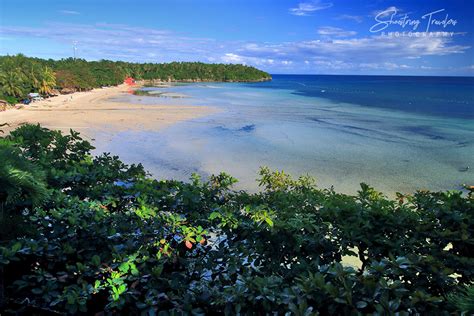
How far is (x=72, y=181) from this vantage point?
→ 4176 millimetres

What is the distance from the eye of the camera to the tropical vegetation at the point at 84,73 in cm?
4506

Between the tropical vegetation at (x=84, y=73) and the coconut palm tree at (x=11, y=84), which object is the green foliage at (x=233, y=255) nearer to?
the tropical vegetation at (x=84, y=73)

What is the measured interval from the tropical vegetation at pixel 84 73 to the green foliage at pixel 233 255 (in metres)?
34.2

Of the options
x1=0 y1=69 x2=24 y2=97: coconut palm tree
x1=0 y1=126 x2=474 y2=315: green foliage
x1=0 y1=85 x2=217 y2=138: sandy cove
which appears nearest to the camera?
x1=0 y1=126 x2=474 y2=315: green foliage

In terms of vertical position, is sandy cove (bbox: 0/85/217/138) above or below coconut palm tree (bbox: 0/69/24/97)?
below

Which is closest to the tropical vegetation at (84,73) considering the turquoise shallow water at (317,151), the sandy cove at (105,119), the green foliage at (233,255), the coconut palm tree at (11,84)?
the coconut palm tree at (11,84)

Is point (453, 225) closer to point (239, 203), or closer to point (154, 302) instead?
point (239, 203)

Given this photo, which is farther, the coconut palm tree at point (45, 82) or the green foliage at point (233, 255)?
the coconut palm tree at point (45, 82)

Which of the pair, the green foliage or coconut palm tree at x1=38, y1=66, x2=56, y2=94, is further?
coconut palm tree at x1=38, y1=66, x2=56, y2=94

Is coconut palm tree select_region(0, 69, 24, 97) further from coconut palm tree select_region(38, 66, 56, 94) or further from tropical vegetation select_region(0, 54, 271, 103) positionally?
coconut palm tree select_region(38, 66, 56, 94)

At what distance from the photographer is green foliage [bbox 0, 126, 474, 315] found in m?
2.38

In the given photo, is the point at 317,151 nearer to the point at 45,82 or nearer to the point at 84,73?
the point at 45,82

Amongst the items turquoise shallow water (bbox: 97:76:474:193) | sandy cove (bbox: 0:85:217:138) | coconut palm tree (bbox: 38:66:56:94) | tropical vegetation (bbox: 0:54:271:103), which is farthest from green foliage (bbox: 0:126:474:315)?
coconut palm tree (bbox: 38:66:56:94)

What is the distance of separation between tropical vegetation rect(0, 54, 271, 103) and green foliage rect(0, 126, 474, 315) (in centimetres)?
3419
